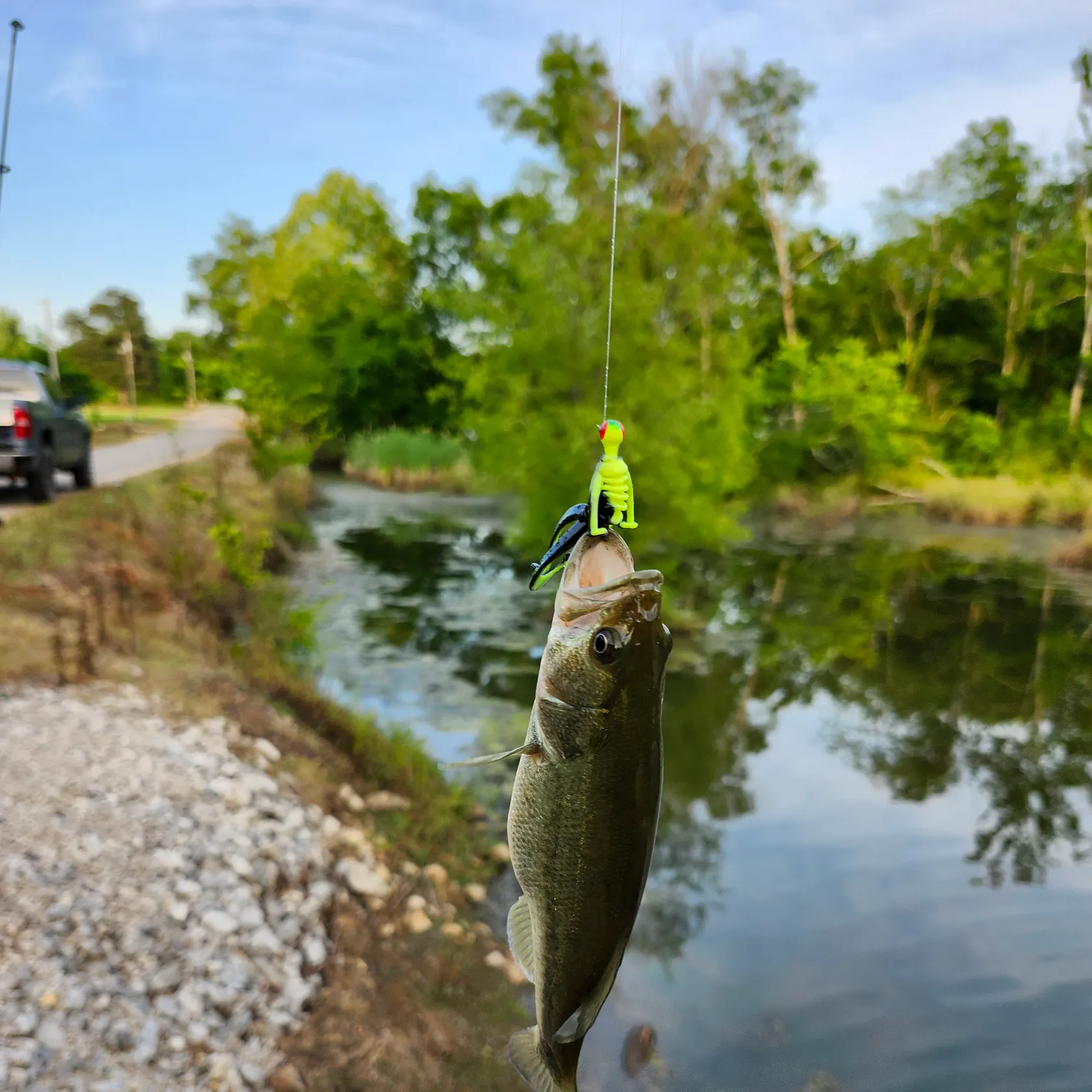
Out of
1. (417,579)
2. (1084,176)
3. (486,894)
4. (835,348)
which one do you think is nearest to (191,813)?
(486,894)

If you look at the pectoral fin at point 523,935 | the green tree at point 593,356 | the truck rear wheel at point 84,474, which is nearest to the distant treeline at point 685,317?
the green tree at point 593,356

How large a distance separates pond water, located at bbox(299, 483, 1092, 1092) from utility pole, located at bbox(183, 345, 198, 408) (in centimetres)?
4195

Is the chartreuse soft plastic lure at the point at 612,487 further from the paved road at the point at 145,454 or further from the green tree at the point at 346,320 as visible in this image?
the green tree at the point at 346,320

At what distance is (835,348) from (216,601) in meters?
32.2

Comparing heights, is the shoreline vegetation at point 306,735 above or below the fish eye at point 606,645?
below

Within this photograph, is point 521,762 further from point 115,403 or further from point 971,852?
point 115,403

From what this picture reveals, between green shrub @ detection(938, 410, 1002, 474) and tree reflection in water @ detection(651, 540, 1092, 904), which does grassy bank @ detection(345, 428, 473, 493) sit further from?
green shrub @ detection(938, 410, 1002, 474)

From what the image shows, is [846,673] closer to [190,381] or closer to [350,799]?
[350,799]

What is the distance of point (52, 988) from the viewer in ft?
14.9

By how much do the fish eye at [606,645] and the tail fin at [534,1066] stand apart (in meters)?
0.63

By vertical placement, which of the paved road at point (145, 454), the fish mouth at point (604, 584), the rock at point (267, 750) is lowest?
the rock at point (267, 750)

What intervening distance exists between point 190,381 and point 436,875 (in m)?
61.4

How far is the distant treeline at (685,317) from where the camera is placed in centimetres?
1602

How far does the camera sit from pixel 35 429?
42.0ft
